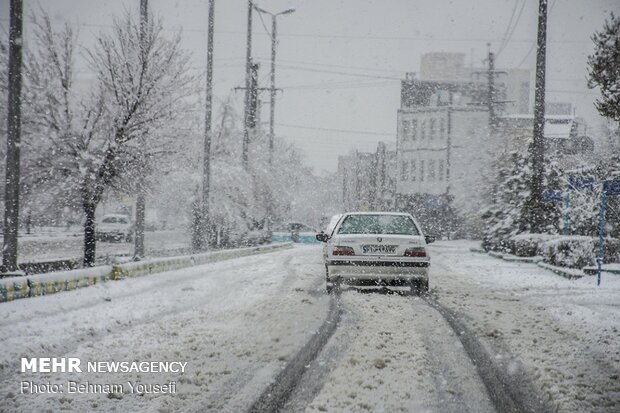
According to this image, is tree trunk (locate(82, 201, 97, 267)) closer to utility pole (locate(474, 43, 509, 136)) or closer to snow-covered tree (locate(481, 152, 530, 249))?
snow-covered tree (locate(481, 152, 530, 249))

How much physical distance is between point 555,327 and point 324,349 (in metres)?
3.51

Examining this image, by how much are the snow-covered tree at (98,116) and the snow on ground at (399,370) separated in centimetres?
805

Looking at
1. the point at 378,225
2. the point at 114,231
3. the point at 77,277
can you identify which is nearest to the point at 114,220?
the point at 114,231

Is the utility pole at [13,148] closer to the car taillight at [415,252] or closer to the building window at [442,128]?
the car taillight at [415,252]

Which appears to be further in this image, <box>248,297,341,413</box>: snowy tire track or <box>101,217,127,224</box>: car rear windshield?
<box>101,217,127,224</box>: car rear windshield

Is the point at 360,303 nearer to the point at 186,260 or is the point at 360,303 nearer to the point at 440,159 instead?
the point at 186,260

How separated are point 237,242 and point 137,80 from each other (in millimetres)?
15830

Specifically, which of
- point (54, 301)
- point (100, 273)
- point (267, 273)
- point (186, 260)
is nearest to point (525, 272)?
point (267, 273)

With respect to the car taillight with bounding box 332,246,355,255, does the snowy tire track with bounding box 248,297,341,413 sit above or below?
below

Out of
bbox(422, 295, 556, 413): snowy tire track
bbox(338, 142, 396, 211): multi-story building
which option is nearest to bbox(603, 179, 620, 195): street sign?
bbox(422, 295, 556, 413): snowy tire track

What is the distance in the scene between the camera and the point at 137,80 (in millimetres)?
15188

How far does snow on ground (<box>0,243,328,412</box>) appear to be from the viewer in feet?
15.7

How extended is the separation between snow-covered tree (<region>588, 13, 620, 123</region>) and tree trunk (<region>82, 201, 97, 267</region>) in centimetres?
1151

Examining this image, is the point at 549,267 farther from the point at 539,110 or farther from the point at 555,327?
the point at 555,327
